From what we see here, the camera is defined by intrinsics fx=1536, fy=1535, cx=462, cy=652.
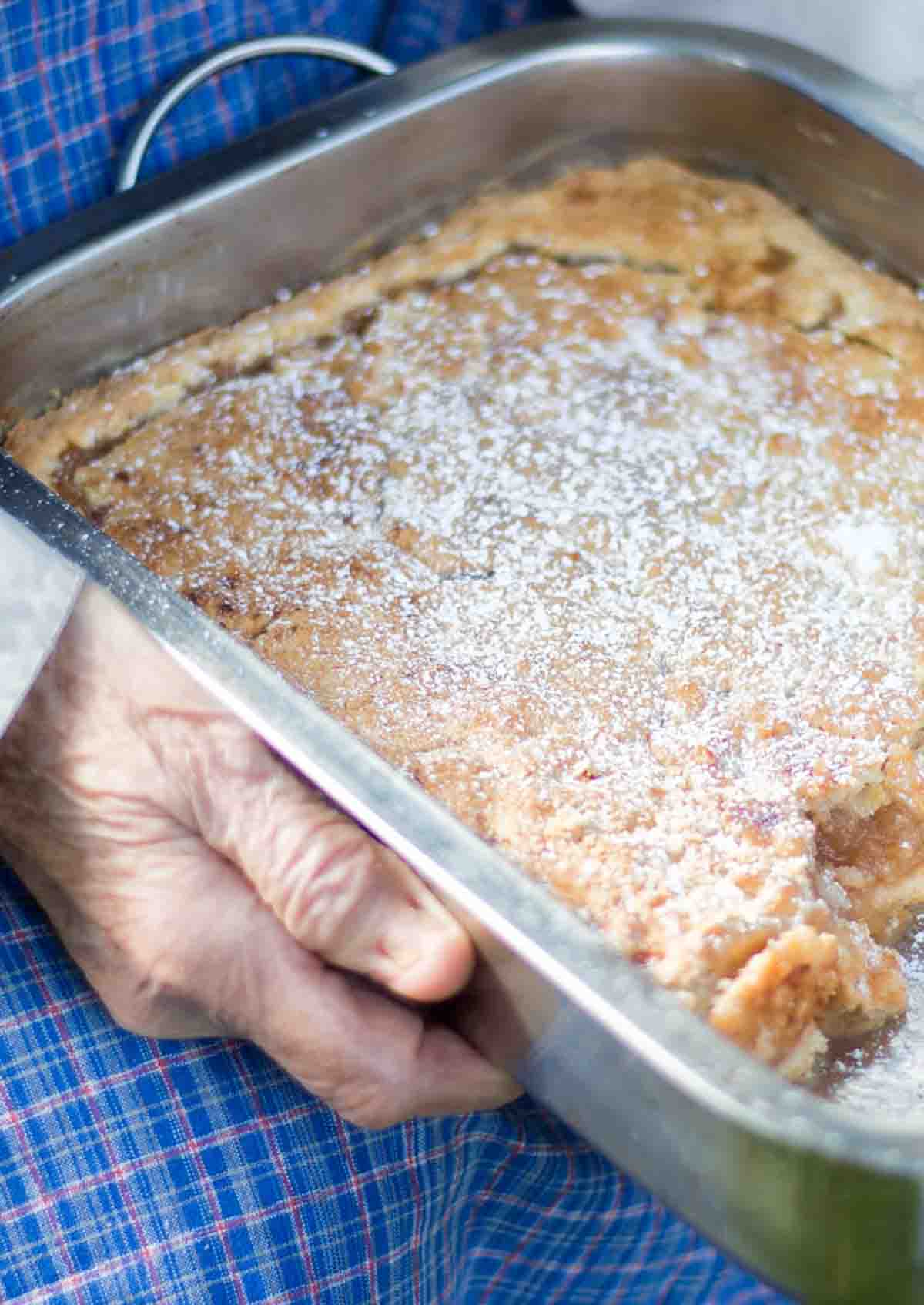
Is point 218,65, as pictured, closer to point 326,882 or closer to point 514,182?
point 514,182

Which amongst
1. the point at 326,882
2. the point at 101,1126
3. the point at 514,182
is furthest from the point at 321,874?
the point at 514,182

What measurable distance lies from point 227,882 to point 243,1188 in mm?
229

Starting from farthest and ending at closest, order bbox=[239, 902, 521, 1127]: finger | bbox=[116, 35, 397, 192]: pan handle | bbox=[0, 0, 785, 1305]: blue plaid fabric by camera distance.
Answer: bbox=[116, 35, 397, 192]: pan handle, bbox=[0, 0, 785, 1305]: blue plaid fabric, bbox=[239, 902, 521, 1127]: finger

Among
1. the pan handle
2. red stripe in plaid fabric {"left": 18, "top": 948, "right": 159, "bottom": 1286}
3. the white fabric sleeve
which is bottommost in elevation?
red stripe in plaid fabric {"left": 18, "top": 948, "right": 159, "bottom": 1286}

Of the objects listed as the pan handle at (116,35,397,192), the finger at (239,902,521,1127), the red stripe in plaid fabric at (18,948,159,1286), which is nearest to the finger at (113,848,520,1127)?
the finger at (239,902,521,1127)

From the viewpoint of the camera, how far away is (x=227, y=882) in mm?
765

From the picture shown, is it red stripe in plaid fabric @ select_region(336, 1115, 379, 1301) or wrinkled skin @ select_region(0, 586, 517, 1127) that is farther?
red stripe in plaid fabric @ select_region(336, 1115, 379, 1301)

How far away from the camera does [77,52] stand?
113 centimetres

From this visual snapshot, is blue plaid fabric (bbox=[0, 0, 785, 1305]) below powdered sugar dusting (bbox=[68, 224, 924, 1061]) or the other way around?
below

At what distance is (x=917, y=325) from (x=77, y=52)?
644 millimetres

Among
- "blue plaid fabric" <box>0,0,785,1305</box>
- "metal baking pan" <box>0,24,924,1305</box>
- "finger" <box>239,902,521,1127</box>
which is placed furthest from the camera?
"blue plaid fabric" <box>0,0,785,1305</box>

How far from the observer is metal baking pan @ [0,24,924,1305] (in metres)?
0.62

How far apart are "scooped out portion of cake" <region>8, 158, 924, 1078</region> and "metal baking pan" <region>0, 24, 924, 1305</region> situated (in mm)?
32

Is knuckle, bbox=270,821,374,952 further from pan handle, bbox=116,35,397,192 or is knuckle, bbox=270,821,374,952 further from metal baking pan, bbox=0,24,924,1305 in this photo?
pan handle, bbox=116,35,397,192
